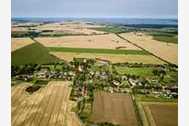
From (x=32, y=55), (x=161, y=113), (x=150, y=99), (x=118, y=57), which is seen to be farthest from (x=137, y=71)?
(x=32, y=55)

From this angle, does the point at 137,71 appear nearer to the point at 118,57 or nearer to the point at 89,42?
the point at 118,57

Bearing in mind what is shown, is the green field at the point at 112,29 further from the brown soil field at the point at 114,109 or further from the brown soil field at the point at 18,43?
the brown soil field at the point at 18,43

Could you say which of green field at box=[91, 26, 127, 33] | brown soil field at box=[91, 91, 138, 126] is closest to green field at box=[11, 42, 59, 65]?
green field at box=[91, 26, 127, 33]

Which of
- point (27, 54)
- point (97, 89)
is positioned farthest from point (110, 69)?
point (27, 54)

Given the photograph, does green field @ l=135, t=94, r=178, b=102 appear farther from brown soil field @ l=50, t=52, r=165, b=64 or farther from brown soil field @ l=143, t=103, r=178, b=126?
brown soil field @ l=50, t=52, r=165, b=64

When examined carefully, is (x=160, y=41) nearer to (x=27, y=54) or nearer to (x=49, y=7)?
(x=49, y=7)
